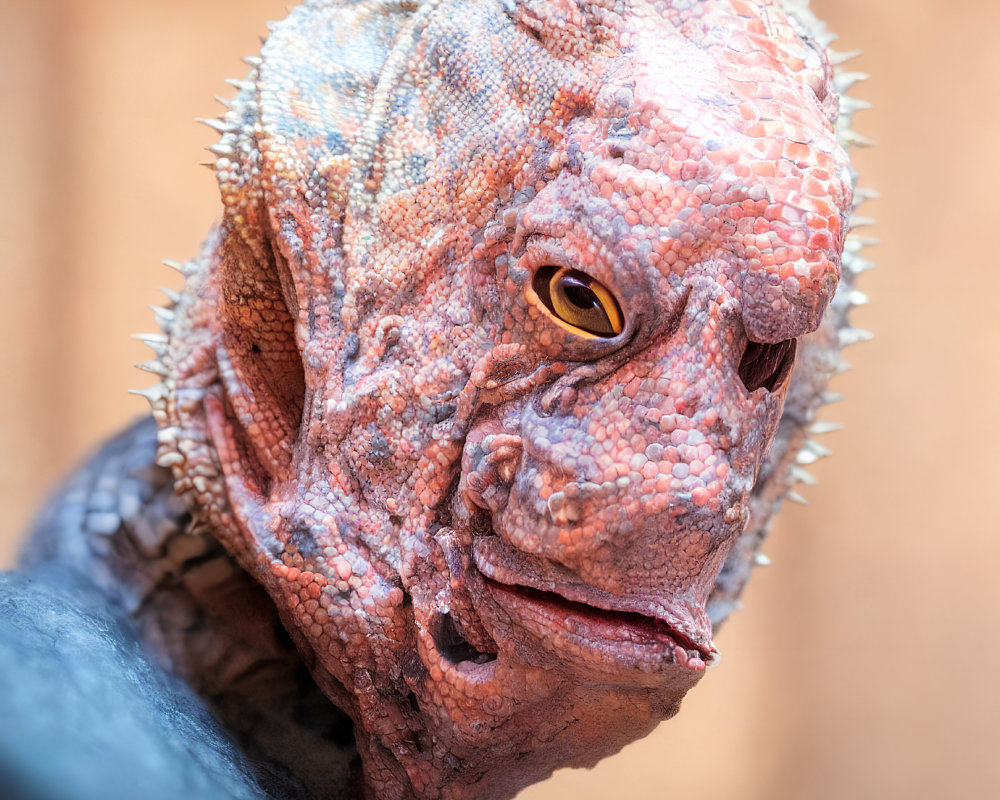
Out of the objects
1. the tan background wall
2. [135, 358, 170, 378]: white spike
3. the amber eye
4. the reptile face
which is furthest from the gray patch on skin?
the tan background wall

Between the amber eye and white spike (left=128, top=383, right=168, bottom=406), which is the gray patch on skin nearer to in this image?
white spike (left=128, top=383, right=168, bottom=406)

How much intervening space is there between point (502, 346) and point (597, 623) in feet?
0.88

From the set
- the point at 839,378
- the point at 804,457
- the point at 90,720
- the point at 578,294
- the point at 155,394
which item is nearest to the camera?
the point at 90,720

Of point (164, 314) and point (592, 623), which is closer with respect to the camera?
point (592, 623)

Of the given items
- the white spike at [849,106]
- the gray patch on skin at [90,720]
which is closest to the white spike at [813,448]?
the white spike at [849,106]

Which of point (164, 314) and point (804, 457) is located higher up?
point (164, 314)

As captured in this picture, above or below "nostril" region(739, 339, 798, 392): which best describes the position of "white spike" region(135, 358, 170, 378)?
below

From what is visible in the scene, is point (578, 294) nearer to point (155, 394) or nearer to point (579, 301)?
point (579, 301)

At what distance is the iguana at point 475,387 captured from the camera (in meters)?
0.78

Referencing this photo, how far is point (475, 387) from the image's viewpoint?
894 millimetres

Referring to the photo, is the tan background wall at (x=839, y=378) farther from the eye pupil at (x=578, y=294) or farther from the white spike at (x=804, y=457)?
the eye pupil at (x=578, y=294)

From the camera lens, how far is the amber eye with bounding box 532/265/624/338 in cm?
81

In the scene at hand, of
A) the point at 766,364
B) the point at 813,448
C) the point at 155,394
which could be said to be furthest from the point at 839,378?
the point at 155,394

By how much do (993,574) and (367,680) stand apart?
A: 1.69 meters
